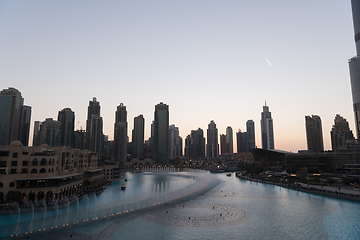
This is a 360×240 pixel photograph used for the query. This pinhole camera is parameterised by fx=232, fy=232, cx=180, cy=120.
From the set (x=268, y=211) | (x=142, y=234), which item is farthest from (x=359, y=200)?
(x=142, y=234)

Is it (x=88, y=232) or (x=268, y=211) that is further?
(x=268, y=211)

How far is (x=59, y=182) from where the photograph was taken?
65.8m

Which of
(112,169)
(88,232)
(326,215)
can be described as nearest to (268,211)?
(326,215)

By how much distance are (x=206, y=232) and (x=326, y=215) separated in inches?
1296

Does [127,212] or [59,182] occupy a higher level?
[59,182]

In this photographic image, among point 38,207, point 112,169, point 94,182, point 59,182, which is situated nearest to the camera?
point 38,207

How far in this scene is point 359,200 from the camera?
2731 inches

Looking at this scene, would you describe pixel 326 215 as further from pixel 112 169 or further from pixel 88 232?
pixel 112 169

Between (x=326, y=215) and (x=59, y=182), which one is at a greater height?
(x=59, y=182)

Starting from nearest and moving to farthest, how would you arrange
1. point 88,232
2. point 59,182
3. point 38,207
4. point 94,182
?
point 88,232
point 38,207
point 59,182
point 94,182

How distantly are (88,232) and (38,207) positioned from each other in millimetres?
26177

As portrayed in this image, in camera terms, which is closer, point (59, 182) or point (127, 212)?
point (127, 212)

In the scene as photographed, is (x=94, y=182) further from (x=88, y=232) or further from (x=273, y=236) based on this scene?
(x=273, y=236)

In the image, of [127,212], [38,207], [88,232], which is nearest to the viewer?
[88,232]
